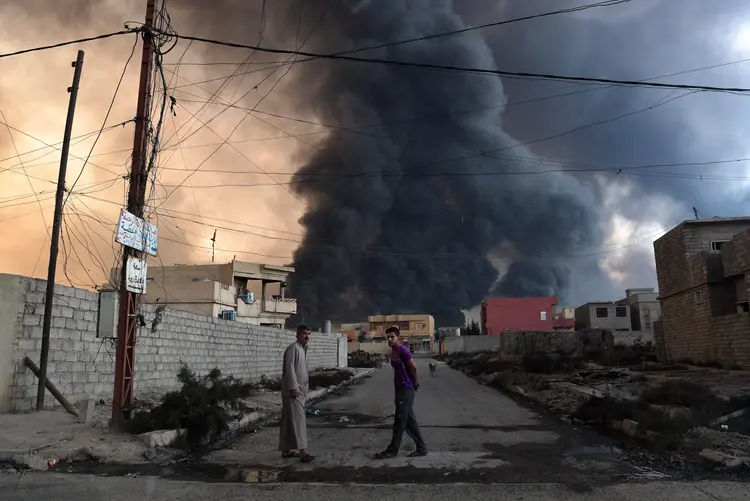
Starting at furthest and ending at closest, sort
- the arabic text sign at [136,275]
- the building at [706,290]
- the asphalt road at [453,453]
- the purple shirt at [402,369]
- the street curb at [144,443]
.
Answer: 1. the building at [706,290]
2. the arabic text sign at [136,275]
3. the purple shirt at [402,369]
4. the street curb at [144,443]
5. the asphalt road at [453,453]

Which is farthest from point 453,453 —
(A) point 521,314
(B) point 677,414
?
(A) point 521,314

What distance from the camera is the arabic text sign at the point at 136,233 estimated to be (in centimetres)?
840

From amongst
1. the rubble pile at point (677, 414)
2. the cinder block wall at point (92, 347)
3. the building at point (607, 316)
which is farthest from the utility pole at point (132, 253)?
the building at point (607, 316)

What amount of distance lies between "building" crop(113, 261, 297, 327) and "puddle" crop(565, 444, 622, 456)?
103 feet

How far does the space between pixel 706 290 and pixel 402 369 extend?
21.8 metres

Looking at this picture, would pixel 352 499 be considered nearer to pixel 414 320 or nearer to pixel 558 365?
pixel 558 365

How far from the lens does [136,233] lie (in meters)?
8.75

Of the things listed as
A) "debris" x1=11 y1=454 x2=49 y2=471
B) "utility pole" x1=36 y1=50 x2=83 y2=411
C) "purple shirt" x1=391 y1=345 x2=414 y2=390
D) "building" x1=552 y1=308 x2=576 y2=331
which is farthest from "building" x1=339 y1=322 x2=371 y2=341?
"debris" x1=11 y1=454 x2=49 y2=471

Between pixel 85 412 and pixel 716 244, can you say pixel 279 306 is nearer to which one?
pixel 716 244

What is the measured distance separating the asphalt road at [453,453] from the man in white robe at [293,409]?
194 mm

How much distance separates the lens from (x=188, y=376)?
9.47 metres

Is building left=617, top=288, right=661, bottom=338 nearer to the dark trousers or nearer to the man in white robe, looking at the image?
the dark trousers

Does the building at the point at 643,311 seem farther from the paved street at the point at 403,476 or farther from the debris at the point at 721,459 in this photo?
the debris at the point at 721,459

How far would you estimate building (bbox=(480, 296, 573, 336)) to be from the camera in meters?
75.4
